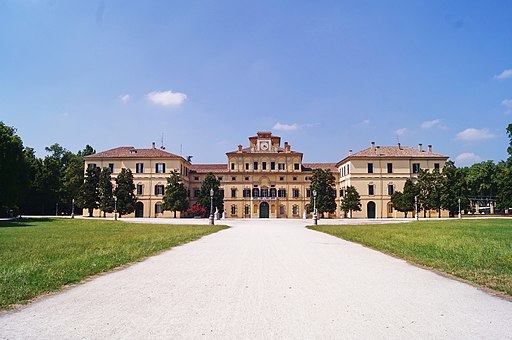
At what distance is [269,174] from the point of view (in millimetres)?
70125

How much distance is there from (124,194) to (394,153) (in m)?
42.4

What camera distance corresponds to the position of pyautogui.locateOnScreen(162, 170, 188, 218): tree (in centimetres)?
6169

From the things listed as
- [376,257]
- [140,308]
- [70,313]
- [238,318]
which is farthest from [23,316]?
[376,257]

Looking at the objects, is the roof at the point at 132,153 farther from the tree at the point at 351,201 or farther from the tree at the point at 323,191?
the tree at the point at 351,201

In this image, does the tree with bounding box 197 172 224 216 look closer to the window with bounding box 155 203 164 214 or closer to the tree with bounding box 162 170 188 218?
the tree with bounding box 162 170 188 218

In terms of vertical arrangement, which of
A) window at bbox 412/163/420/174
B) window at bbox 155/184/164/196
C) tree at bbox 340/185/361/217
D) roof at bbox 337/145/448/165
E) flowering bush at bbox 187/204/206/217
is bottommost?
flowering bush at bbox 187/204/206/217

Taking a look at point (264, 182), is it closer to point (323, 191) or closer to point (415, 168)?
point (323, 191)

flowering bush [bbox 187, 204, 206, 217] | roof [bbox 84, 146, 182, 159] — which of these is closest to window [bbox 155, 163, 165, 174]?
roof [bbox 84, 146, 182, 159]

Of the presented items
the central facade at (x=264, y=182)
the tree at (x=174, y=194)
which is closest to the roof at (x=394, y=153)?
the central facade at (x=264, y=182)

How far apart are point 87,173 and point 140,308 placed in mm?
59756

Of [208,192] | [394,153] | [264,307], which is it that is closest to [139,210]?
[208,192]

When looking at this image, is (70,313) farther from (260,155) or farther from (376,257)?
(260,155)

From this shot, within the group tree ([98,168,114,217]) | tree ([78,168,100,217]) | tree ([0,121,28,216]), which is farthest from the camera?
tree ([98,168,114,217])

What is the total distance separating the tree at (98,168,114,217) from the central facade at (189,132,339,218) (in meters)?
18.1
